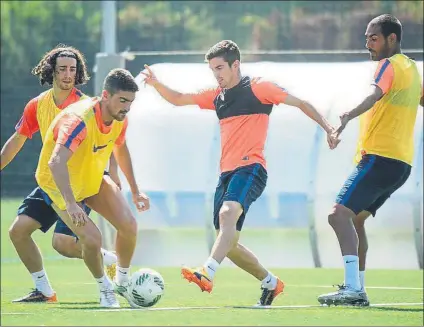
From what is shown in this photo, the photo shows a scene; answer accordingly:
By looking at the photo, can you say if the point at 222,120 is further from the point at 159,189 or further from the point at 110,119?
the point at 159,189

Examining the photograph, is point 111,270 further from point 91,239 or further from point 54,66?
point 54,66

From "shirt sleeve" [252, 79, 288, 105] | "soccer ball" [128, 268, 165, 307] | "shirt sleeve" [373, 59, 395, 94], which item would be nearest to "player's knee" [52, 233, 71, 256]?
"soccer ball" [128, 268, 165, 307]

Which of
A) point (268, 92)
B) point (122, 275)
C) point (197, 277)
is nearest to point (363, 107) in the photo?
point (268, 92)

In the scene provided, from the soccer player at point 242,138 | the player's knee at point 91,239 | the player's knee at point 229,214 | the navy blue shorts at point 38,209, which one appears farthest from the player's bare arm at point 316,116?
the navy blue shorts at point 38,209

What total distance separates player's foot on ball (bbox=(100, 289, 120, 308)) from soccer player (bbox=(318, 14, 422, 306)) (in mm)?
1442

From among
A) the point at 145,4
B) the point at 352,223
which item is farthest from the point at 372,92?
the point at 145,4

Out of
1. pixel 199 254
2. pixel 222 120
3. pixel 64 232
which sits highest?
pixel 222 120

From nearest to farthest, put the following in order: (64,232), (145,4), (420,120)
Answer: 1. (64,232)
2. (420,120)
3. (145,4)

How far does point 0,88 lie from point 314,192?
20.5 feet

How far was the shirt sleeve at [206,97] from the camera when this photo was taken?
9.70m

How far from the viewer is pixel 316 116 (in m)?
9.05

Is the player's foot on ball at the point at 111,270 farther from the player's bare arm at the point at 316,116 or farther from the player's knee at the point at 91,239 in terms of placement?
the player's bare arm at the point at 316,116

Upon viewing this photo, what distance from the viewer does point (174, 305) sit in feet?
31.4

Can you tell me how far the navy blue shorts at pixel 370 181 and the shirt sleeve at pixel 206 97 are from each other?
116cm
